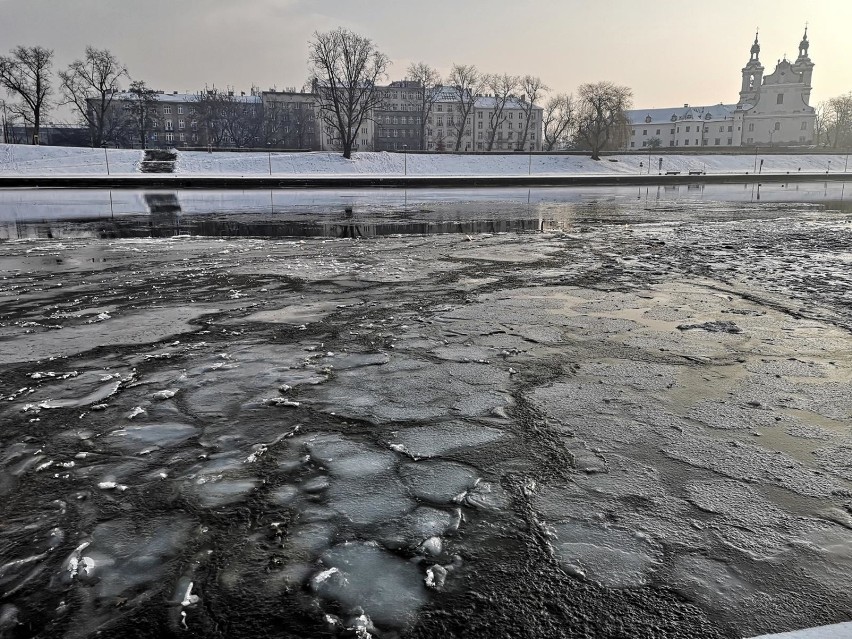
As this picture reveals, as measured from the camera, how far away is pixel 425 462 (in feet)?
9.13

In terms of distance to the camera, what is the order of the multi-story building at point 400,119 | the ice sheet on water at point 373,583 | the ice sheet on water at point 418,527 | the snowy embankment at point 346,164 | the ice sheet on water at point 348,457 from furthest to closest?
the multi-story building at point 400,119
the snowy embankment at point 346,164
the ice sheet on water at point 348,457
the ice sheet on water at point 418,527
the ice sheet on water at point 373,583

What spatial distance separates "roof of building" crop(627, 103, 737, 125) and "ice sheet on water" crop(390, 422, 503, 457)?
124 m

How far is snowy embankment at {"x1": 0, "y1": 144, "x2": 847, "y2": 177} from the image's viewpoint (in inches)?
1901

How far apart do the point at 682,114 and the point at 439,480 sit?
14180cm

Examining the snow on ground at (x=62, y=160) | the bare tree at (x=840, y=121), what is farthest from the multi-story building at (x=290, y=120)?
the bare tree at (x=840, y=121)

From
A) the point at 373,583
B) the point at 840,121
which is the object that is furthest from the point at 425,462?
the point at 840,121

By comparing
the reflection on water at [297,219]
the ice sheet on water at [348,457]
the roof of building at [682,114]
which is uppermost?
the roof of building at [682,114]

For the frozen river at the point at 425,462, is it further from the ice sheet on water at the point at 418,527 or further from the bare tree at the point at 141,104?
the bare tree at the point at 141,104

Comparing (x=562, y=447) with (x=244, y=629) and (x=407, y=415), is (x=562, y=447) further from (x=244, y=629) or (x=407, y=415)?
(x=244, y=629)

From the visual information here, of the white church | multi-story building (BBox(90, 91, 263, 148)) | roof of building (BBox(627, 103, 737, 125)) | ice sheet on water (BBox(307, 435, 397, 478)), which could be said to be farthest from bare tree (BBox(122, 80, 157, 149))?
roof of building (BBox(627, 103, 737, 125))

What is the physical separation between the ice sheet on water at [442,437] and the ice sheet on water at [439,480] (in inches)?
4.7

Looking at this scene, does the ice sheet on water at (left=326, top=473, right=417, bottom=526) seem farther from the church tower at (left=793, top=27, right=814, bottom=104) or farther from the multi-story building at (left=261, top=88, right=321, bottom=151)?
the church tower at (left=793, top=27, right=814, bottom=104)

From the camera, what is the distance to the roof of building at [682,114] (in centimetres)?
12006

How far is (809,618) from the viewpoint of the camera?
176 centimetres
